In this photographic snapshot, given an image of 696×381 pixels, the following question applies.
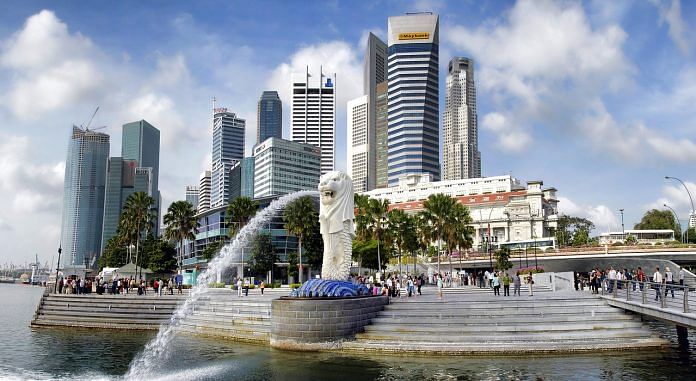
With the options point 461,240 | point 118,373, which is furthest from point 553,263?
point 118,373

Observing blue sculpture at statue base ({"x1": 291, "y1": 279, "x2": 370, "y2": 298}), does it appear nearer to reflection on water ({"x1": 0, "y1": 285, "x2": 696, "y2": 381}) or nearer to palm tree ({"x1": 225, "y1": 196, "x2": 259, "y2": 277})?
reflection on water ({"x1": 0, "y1": 285, "x2": 696, "y2": 381})

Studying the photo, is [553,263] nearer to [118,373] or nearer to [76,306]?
[76,306]

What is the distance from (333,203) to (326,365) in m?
9.50

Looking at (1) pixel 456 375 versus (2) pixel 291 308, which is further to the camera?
(2) pixel 291 308

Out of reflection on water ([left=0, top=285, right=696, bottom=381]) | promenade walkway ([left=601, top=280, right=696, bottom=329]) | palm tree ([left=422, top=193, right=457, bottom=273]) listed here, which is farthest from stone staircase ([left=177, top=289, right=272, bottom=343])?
palm tree ([left=422, top=193, right=457, bottom=273])

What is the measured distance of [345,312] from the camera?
24891 mm

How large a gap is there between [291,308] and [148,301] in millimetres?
16039

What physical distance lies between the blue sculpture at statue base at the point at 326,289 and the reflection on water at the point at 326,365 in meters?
2.96

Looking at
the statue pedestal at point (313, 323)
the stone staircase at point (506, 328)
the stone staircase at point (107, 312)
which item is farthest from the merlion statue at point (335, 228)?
the stone staircase at point (107, 312)

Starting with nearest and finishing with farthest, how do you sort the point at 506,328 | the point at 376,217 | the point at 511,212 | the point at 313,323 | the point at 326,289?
the point at 313,323, the point at 506,328, the point at 326,289, the point at 376,217, the point at 511,212

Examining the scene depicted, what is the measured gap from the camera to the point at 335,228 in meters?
28.7

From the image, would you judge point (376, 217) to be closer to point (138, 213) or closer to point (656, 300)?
point (138, 213)

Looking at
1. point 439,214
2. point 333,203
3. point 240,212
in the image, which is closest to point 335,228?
point 333,203

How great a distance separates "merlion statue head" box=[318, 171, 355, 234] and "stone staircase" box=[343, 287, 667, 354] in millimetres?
5018
